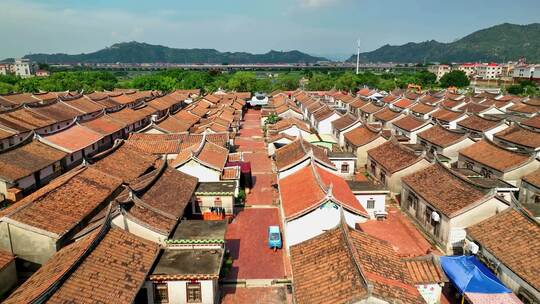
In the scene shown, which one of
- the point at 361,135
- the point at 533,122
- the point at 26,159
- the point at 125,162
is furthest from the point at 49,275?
the point at 533,122

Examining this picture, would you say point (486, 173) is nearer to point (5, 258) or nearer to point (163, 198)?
point (163, 198)

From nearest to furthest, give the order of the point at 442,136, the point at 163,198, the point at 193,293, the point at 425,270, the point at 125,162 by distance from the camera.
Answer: the point at 193,293, the point at 425,270, the point at 163,198, the point at 125,162, the point at 442,136

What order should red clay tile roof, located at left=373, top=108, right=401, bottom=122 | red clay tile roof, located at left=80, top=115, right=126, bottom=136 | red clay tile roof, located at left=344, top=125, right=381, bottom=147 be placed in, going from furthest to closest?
red clay tile roof, located at left=373, top=108, right=401, bottom=122
red clay tile roof, located at left=80, top=115, right=126, bottom=136
red clay tile roof, located at left=344, top=125, right=381, bottom=147

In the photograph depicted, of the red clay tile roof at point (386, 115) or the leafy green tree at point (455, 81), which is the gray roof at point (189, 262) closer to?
the red clay tile roof at point (386, 115)

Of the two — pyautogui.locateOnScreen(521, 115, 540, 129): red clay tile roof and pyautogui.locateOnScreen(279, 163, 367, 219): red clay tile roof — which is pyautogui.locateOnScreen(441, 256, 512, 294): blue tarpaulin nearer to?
pyautogui.locateOnScreen(279, 163, 367, 219): red clay tile roof

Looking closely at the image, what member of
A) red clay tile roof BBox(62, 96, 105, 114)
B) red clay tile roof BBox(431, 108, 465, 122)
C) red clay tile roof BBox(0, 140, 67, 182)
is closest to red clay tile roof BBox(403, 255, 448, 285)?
red clay tile roof BBox(0, 140, 67, 182)

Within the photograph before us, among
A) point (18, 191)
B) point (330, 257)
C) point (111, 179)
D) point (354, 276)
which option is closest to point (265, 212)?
point (111, 179)

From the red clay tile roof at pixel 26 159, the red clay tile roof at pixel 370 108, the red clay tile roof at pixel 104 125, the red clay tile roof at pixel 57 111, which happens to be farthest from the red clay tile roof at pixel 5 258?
the red clay tile roof at pixel 370 108
